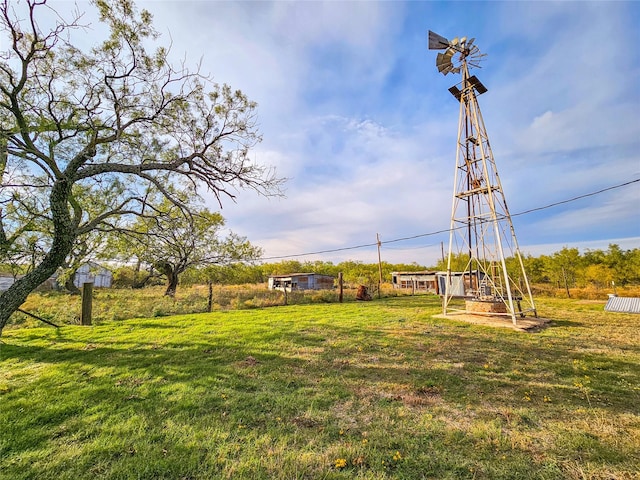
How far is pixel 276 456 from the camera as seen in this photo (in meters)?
2.44

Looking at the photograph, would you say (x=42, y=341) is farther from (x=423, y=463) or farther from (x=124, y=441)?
(x=423, y=463)

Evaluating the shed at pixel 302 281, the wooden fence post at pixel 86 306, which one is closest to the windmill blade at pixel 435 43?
the wooden fence post at pixel 86 306

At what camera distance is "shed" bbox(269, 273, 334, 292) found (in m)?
37.1

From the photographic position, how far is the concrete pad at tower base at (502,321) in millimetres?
8148

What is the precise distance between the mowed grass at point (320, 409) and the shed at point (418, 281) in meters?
29.1

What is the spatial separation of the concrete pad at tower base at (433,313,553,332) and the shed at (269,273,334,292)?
27.5 m

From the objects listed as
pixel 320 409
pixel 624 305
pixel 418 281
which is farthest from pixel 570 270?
pixel 320 409

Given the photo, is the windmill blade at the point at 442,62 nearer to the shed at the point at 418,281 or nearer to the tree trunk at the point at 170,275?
the tree trunk at the point at 170,275

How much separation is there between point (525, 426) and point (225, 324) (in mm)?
8168

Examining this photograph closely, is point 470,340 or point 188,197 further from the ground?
point 188,197

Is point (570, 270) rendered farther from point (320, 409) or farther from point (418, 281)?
point (320, 409)

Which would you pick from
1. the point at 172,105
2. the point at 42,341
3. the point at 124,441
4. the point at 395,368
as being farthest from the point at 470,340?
the point at 42,341

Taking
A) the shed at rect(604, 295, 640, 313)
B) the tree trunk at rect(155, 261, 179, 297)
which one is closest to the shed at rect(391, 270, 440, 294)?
the shed at rect(604, 295, 640, 313)

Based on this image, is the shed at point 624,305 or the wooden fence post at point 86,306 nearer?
the wooden fence post at point 86,306
